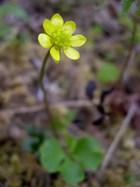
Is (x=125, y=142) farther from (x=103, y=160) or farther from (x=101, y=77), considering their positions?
(x=101, y=77)

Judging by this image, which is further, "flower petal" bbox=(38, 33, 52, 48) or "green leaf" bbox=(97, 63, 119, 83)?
"green leaf" bbox=(97, 63, 119, 83)

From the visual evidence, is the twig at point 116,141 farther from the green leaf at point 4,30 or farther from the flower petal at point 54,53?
the green leaf at point 4,30

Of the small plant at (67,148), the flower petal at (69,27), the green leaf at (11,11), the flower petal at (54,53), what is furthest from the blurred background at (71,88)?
the flower petal at (54,53)

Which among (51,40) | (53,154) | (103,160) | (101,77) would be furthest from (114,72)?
(51,40)

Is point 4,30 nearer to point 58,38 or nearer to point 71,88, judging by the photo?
point 71,88

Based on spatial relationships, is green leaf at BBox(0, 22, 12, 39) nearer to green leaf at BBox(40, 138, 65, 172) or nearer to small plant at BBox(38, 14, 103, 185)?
small plant at BBox(38, 14, 103, 185)

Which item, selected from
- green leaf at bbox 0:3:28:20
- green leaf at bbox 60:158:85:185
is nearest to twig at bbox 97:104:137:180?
green leaf at bbox 60:158:85:185
